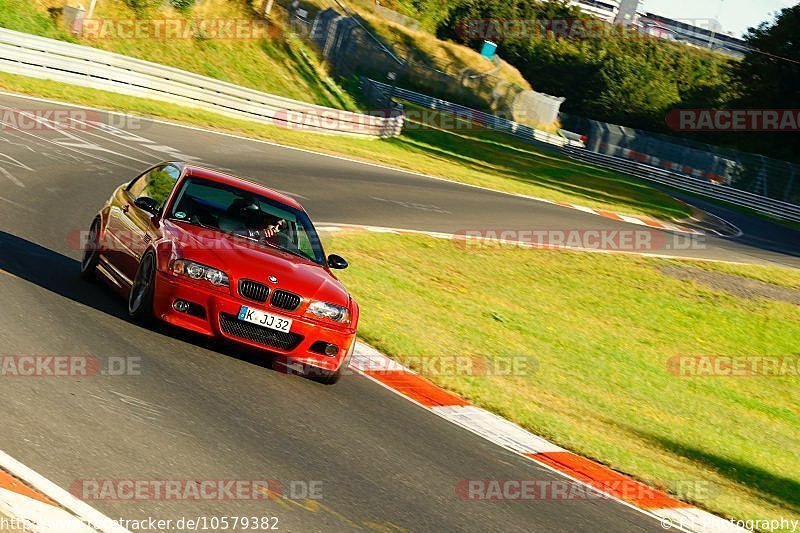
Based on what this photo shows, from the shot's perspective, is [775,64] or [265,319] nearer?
[265,319]

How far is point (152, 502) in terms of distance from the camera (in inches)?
241

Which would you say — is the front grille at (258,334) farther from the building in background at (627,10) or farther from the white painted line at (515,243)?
the building in background at (627,10)

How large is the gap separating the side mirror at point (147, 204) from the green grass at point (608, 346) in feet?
9.99

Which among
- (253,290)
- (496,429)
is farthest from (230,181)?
(496,429)

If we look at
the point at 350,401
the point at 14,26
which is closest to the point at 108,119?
the point at 14,26

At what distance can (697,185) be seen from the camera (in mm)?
53844

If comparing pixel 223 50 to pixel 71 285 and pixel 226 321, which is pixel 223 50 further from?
→ pixel 226 321

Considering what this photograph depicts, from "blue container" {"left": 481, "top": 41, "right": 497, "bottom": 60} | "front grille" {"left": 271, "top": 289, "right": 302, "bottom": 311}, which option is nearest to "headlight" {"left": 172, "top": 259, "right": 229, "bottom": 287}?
"front grille" {"left": 271, "top": 289, "right": 302, "bottom": 311}

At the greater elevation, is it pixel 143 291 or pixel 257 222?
pixel 257 222

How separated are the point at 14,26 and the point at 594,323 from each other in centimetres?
2017

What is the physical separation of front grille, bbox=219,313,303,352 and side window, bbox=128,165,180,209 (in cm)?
171

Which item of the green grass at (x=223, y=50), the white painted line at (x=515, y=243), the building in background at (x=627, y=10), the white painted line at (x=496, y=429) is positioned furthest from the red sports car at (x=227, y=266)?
the building in background at (x=627, y=10)

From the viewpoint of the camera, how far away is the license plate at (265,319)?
30.0 ft

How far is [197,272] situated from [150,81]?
21.7 meters
